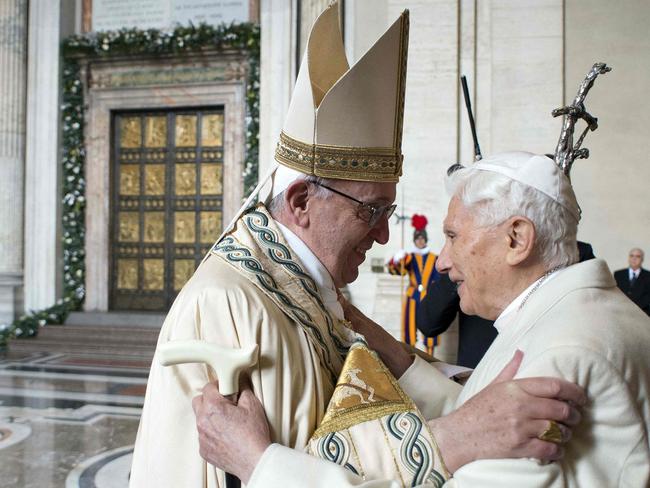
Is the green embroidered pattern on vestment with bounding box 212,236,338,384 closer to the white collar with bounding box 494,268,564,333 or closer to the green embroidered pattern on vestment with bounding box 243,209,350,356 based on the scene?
the green embroidered pattern on vestment with bounding box 243,209,350,356

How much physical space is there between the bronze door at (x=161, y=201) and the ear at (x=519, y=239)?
28.9 feet

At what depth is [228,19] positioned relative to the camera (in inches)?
390

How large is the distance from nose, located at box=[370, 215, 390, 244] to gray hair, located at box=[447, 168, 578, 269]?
302 mm

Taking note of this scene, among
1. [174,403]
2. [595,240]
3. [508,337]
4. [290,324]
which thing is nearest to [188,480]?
[174,403]

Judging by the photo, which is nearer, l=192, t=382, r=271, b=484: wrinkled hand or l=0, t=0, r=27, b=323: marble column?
l=192, t=382, r=271, b=484: wrinkled hand

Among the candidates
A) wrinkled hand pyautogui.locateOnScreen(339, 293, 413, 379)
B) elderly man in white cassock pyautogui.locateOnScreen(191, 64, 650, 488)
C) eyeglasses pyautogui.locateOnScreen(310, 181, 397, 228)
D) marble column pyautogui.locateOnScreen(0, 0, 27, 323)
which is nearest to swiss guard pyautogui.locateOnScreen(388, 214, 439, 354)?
wrinkled hand pyautogui.locateOnScreen(339, 293, 413, 379)

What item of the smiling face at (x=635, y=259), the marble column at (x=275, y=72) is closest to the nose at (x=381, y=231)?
the smiling face at (x=635, y=259)

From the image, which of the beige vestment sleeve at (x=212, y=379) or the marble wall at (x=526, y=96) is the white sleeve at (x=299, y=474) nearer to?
the beige vestment sleeve at (x=212, y=379)

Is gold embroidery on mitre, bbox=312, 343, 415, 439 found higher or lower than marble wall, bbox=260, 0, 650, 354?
lower

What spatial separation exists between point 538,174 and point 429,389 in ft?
2.52

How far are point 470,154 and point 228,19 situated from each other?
4.19m

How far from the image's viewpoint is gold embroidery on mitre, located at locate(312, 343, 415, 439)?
1.42 m

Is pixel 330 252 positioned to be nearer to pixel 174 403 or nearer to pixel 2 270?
pixel 174 403

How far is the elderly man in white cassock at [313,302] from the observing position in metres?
1.31
